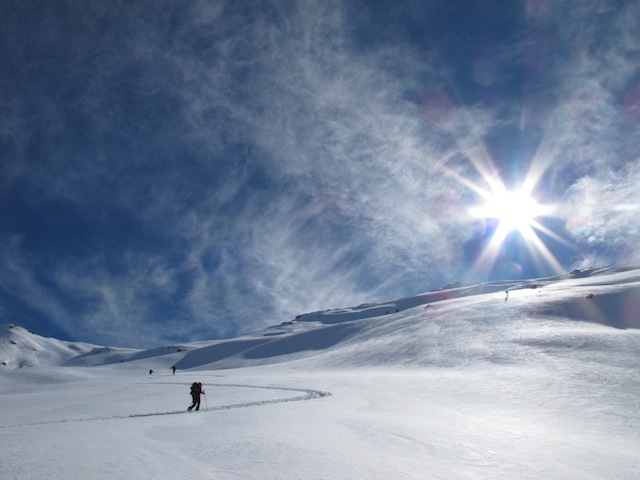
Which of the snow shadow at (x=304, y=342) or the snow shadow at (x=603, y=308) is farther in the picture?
the snow shadow at (x=304, y=342)

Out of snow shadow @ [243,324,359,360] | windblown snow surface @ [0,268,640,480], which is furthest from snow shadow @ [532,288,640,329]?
snow shadow @ [243,324,359,360]

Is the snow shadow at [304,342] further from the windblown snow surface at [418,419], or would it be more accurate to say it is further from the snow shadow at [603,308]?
the snow shadow at [603,308]

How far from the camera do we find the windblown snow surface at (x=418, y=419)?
8.02m

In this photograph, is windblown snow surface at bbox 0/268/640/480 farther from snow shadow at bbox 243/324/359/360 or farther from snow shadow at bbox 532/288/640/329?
snow shadow at bbox 243/324/359/360

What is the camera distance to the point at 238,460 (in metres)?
8.05

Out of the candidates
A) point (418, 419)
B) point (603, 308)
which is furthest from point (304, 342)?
point (418, 419)

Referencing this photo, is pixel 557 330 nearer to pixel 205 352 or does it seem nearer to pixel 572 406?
pixel 572 406

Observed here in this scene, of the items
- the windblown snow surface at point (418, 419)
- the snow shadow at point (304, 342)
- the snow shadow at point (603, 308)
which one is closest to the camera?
the windblown snow surface at point (418, 419)

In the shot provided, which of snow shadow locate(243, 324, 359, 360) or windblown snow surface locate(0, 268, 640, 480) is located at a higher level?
snow shadow locate(243, 324, 359, 360)

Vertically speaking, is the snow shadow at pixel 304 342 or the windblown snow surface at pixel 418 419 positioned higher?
the snow shadow at pixel 304 342

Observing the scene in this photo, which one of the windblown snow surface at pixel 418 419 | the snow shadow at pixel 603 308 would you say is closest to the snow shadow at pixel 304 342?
the windblown snow surface at pixel 418 419

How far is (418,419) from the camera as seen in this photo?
45.4 ft

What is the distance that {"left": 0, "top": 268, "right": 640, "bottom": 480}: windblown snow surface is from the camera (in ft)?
26.3

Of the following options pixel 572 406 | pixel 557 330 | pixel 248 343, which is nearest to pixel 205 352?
pixel 248 343
